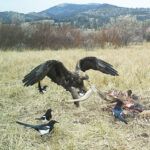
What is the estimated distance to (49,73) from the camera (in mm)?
6875

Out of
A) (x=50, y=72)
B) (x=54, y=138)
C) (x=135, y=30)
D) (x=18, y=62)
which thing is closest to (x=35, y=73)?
(x=50, y=72)

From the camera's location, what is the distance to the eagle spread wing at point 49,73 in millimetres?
6406

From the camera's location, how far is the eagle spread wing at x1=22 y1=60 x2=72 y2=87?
6406mm

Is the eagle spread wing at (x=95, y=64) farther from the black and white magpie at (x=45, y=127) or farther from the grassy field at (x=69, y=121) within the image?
the black and white magpie at (x=45, y=127)

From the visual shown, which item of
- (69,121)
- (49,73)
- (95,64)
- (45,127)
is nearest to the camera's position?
(45,127)

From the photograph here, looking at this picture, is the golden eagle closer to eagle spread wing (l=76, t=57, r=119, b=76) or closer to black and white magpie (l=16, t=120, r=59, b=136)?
eagle spread wing (l=76, t=57, r=119, b=76)

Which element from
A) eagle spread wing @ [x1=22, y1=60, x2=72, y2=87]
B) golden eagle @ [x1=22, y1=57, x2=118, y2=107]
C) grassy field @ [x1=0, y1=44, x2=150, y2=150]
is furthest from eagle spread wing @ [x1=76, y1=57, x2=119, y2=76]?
grassy field @ [x1=0, y1=44, x2=150, y2=150]

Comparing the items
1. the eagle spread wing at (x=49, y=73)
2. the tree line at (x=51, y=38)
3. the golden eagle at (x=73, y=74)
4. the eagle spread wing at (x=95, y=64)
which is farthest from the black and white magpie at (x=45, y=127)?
the tree line at (x=51, y=38)

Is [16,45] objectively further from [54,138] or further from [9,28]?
[54,138]

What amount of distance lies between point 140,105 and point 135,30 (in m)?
22.1

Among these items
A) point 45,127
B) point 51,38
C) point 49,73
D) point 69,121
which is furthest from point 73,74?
point 51,38

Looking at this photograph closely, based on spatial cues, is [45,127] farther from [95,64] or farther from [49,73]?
[95,64]

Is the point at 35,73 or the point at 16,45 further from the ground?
the point at 35,73

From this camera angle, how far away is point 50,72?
685 centimetres
